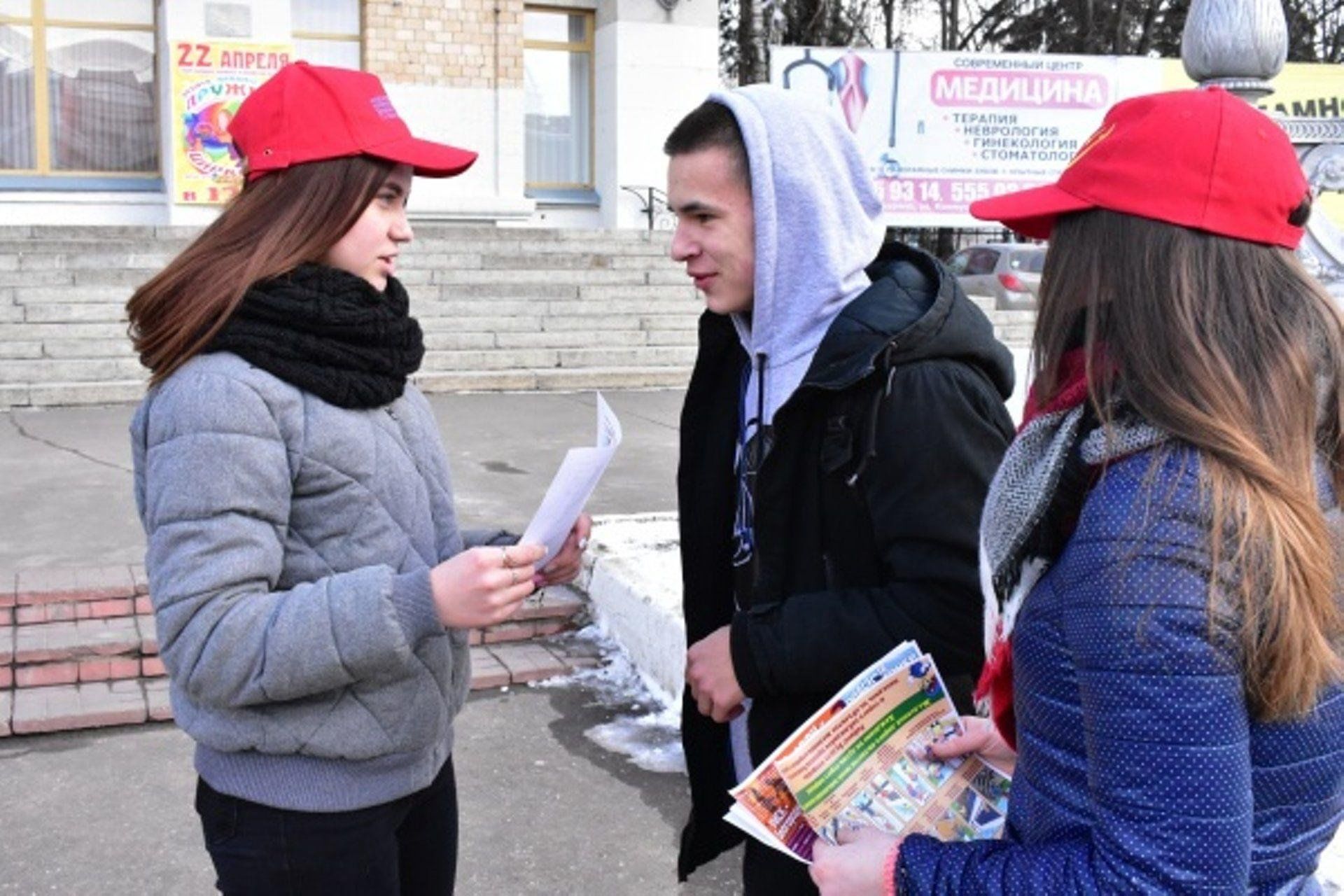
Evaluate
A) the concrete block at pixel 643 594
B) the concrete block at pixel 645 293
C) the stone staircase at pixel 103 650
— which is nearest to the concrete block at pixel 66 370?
the concrete block at pixel 645 293

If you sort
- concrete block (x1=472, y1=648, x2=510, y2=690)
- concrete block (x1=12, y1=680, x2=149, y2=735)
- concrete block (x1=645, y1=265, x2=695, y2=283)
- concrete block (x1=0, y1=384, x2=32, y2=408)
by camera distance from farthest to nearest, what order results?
concrete block (x1=645, y1=265, x2=695, y2=283), concrete block (x1=0, y1=384, x2=32, y2=408), concrete block (x1=472, y1=648, x2=510, y2=690), concrete block (x1=12, y1=680, x2=149, y2=735)

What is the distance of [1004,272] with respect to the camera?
64.8ft

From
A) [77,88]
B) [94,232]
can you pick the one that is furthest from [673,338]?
[77,88]

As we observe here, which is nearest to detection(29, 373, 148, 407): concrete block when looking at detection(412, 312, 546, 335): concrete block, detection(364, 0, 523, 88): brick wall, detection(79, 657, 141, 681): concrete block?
detection(412, 312, 546, 335): concrete block

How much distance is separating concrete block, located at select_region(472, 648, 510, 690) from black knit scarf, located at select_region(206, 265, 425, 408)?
118 inches

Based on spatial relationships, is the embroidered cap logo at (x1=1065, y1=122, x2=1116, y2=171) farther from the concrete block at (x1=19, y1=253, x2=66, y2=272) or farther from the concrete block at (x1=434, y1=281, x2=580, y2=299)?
the concrete block at (x1=19, y1=253, x2=66, y2=272)

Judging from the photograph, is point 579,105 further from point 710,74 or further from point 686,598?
point 686,598

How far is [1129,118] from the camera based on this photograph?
4.59 feet

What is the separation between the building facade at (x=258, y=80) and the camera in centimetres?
1666

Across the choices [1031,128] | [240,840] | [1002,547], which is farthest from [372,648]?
[1031,128]

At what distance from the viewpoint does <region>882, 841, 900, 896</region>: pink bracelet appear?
1395 mm

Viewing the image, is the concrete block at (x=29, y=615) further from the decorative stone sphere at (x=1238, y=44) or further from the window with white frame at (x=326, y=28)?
the window with white frame at (x=326, y=28)

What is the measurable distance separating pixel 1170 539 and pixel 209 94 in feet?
56.0

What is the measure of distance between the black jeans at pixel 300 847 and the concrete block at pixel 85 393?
885 cm
